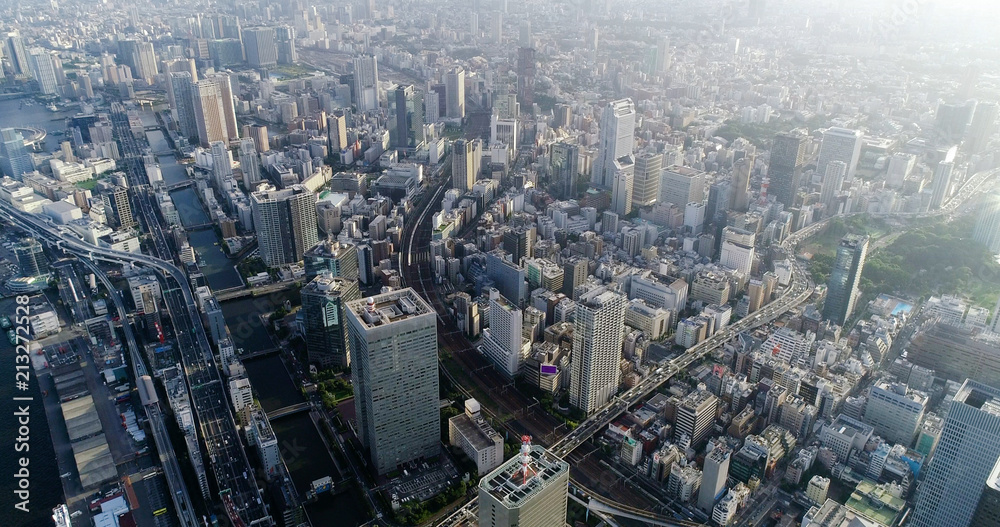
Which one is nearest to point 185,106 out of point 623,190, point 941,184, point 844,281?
point 623,190

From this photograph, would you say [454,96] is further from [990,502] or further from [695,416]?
[990,502]

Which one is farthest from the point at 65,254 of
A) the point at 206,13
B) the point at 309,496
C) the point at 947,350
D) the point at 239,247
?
the point at 206,13

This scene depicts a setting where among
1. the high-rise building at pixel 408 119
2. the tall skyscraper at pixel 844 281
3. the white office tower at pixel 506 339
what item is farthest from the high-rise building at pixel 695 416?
the high-rise building at pixel 408 119

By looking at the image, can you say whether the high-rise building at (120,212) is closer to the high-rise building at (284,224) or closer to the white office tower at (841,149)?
the high-rise building at (284,224)

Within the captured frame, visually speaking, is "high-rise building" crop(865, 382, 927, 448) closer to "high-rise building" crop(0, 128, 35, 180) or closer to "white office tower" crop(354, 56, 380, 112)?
"high-rise building" crop(0, 128, 35, 180)

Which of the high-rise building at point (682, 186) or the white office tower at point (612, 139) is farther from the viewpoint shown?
the white office tower at point (612, 139)
